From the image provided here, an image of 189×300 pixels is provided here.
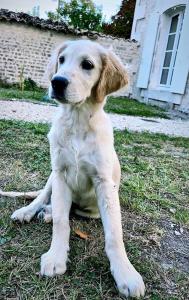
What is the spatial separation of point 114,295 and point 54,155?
91cm

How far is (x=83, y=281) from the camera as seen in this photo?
5.82 feet

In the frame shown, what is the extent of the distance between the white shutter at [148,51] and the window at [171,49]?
1.77 feet

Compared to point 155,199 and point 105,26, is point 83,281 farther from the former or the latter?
point 105,26

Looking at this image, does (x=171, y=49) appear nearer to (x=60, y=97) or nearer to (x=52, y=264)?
(x=60, y=97)

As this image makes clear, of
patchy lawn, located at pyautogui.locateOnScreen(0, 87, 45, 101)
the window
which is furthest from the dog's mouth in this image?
the window

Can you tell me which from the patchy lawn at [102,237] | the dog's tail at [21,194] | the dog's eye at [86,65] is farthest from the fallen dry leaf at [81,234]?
the dog's eye at [86,65]

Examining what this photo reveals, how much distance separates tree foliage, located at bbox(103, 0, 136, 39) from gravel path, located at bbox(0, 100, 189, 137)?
46.0ft

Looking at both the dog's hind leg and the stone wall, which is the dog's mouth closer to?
the dog's hind leg

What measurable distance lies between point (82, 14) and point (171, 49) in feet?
37.9

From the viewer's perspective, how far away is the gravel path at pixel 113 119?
6.02 meters

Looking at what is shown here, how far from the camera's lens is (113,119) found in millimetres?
6879

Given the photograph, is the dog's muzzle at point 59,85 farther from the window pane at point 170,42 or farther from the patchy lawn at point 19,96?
the window pane at point 170,42

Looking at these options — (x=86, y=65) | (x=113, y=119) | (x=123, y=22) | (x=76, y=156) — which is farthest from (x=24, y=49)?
(x=76, y=156)

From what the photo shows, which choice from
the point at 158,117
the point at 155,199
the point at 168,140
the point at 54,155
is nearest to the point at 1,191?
the point at 54,155
